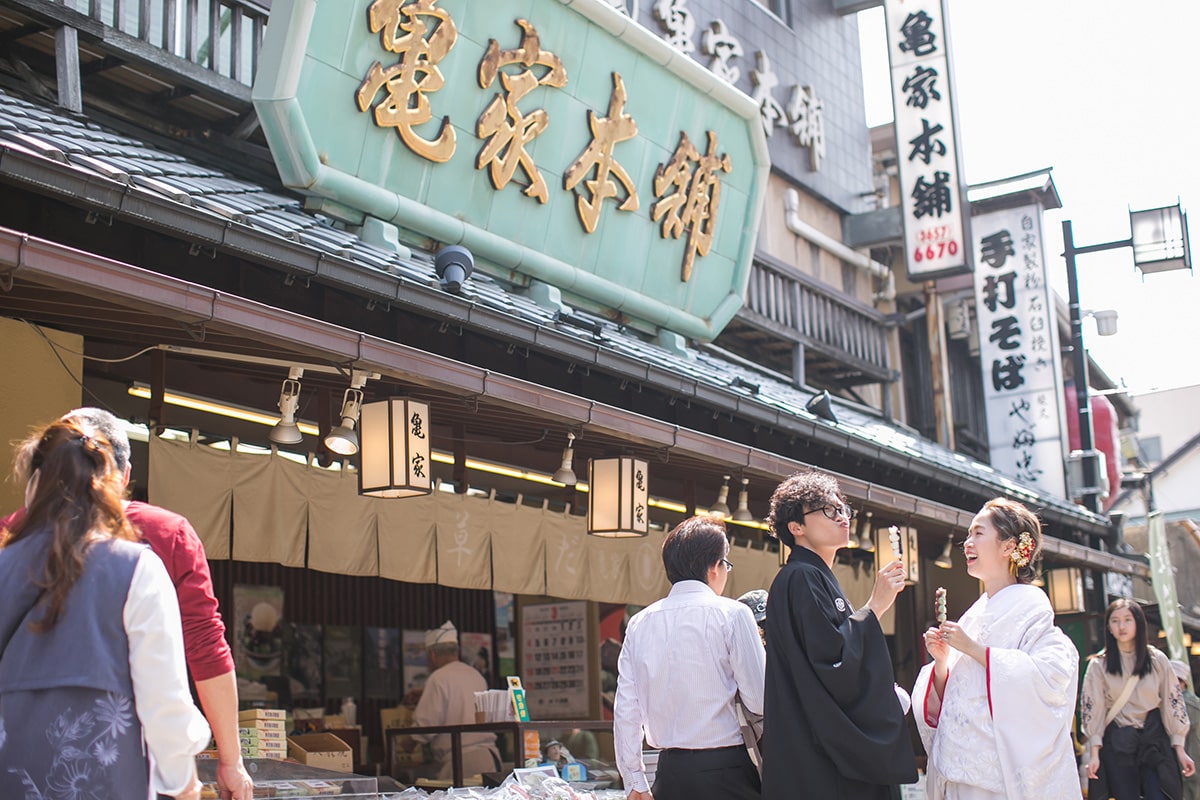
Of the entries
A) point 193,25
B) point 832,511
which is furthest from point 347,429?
point 193,25

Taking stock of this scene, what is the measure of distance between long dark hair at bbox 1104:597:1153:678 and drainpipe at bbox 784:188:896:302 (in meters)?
10.3

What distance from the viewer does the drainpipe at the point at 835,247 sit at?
19.2 meters

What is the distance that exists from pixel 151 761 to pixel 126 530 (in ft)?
2.10

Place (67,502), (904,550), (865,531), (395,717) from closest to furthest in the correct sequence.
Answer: (67,502)
(395,717)
(865,531)
(904,550)

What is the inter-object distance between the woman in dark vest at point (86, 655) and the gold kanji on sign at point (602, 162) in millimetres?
8632

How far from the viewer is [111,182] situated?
20.7 feet

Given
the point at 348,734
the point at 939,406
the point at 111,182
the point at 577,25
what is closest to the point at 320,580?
the point at 348,734

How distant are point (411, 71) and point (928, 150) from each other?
1091cm

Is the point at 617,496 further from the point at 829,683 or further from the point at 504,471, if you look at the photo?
the point at 829,683

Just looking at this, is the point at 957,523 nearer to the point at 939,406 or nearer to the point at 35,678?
the point at 939,406

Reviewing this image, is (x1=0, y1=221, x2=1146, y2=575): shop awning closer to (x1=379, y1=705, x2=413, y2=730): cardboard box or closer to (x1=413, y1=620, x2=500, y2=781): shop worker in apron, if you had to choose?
(x1=413, y1=620, x2=500, y2=781): shop worker in apron

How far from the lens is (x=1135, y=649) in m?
9.70

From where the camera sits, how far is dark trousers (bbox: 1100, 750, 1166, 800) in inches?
374

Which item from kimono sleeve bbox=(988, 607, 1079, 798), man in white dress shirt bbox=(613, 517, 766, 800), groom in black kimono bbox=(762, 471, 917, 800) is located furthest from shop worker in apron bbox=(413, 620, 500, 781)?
kimono sleeve bbox=(988, 607, 1079, 798)
